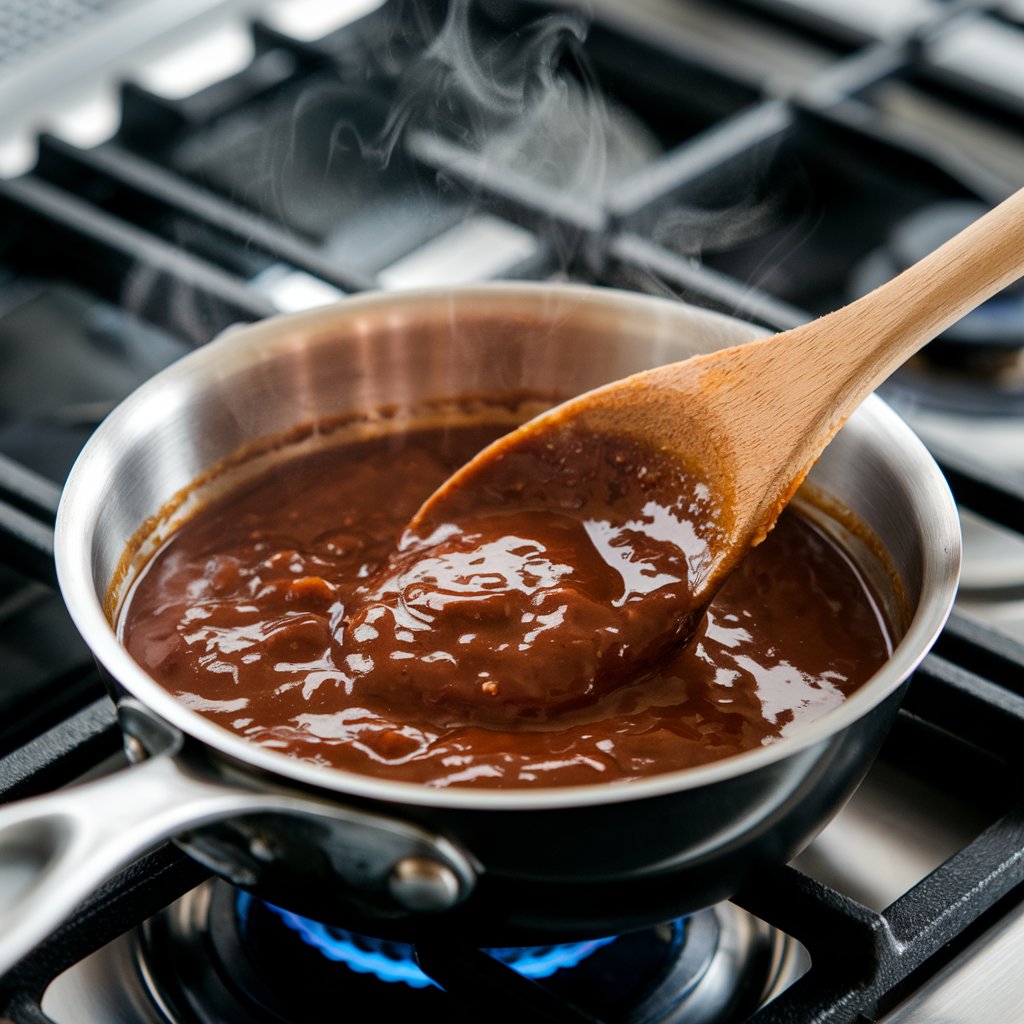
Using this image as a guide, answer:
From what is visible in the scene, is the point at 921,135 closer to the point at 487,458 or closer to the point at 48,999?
the point at 487,458

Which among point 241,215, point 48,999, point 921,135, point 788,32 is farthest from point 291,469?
point 788,32

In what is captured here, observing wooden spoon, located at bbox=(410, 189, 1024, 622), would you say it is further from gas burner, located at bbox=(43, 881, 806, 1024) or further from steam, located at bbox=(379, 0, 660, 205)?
steam, located at bbox=(379, 0, 660, 205)

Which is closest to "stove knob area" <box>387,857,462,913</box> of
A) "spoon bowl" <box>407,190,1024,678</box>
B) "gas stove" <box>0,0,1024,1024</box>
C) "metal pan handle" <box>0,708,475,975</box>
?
"metal pan handle" <box>0,708,475,975</box>

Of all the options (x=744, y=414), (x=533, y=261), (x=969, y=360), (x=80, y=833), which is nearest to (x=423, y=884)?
(x=80, y=833)

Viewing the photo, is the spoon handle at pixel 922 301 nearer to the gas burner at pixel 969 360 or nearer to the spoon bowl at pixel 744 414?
the spoon bowl at pixel 744 414

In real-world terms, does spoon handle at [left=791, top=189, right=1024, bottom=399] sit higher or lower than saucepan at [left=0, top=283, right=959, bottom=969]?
higher

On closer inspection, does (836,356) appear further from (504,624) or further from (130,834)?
(130,834)
